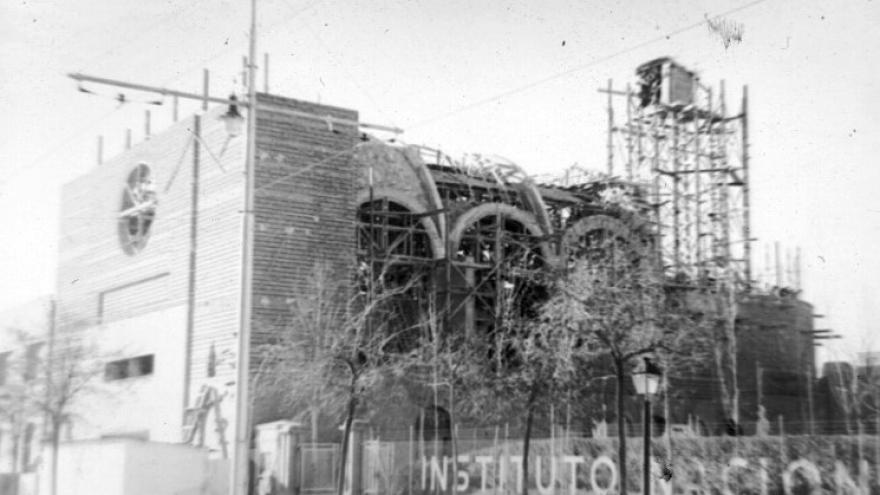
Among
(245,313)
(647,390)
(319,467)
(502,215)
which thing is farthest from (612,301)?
(245,313)

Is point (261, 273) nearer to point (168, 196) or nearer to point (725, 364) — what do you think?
point (168, 196)

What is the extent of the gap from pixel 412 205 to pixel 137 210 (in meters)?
10.7

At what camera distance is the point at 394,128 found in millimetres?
22688

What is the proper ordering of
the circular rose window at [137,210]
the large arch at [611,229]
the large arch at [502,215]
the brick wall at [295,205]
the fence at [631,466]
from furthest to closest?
the large arch at [611,229], the circular rose window at [137,210], the large arch at [502,215], the brick wall at [295,205], the fence at [631,466]

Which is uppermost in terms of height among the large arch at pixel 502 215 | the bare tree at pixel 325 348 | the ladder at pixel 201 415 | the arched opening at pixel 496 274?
the large arch at pixel 502 215

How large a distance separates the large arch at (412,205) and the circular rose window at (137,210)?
8748mm

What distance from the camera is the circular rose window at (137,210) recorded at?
4194 cm

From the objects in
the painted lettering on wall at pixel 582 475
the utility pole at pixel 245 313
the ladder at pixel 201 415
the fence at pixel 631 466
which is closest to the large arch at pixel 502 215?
the ladder at pixel 201 415

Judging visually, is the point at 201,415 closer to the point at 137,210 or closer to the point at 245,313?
the point at 137,210

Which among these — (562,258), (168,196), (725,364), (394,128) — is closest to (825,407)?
(725,364)

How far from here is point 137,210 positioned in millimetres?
42188

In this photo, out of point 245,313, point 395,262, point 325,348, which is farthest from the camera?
point 395,262

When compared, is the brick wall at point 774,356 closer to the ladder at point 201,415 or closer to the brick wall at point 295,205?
the brick wall at point 295,205

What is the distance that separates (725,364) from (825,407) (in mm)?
5142
